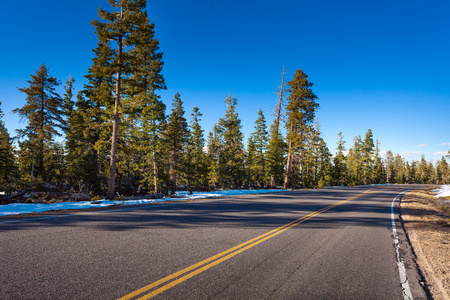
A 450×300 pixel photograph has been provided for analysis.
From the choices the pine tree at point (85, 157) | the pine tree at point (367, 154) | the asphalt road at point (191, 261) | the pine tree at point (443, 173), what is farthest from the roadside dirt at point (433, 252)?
the pine tree at point (443, 173)

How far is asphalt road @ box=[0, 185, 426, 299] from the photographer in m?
3.22

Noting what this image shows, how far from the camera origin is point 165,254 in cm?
455

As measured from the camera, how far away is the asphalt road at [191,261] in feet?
10.6

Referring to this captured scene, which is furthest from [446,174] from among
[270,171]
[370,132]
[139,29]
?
[139,29]

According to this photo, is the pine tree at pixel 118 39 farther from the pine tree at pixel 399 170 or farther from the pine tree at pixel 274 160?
the pine tree at pixel 399 170

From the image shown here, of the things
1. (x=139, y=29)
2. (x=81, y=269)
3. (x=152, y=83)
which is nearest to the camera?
(x=81, y=269)

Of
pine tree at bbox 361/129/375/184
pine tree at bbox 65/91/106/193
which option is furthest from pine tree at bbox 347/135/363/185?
pine tree at bbox 65/91/106/193

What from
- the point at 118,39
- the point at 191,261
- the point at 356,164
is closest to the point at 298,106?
the point at 118,39

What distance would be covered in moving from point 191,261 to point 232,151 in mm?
29107

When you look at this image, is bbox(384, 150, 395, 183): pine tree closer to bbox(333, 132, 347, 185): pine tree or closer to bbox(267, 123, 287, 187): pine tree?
bbox(333, 132, 347, 185): pine tree

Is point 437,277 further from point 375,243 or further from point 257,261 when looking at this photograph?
point 257,261

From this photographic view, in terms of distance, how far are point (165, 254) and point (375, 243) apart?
5.79 metres

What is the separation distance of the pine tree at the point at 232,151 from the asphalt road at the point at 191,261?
2527cm

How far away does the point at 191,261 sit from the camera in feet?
14.0
